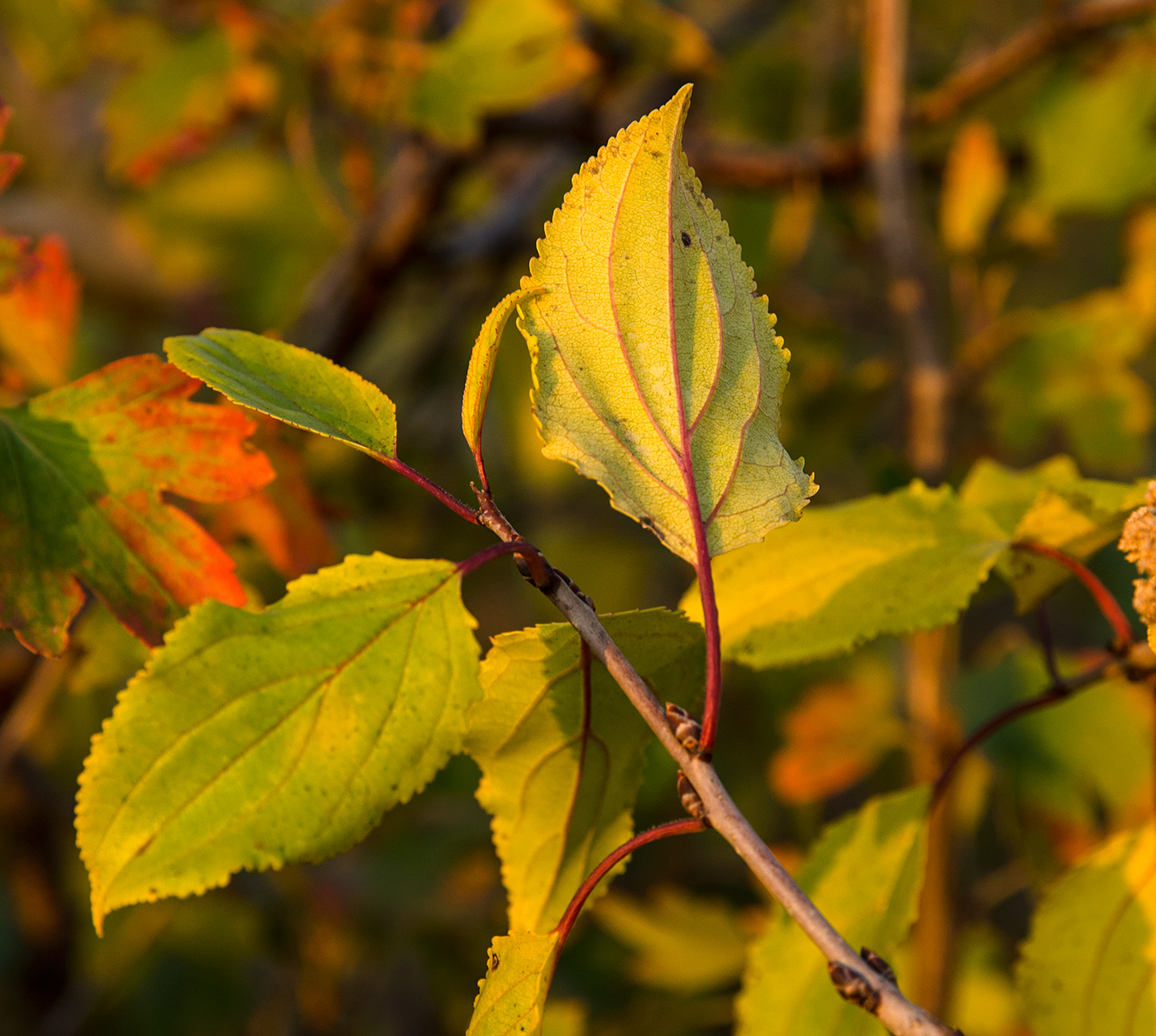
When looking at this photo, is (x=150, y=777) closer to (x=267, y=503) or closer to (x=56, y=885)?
(x=267, y=503)

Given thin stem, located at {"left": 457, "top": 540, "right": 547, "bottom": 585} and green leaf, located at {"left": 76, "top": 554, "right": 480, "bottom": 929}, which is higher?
thin stem, located at {"left": 457, "top": 540, "right": 547, "bottom": 585}

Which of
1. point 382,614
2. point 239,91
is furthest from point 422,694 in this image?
point 239,91

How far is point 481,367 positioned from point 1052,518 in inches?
8.1

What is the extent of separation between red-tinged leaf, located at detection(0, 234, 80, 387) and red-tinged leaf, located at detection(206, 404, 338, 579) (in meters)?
0.13

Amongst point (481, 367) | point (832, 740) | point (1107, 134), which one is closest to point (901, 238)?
point (1107, 134)

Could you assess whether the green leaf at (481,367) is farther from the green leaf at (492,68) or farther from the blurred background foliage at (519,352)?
the green leaf at (492,68)

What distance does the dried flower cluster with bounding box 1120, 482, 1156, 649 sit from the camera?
254 mm

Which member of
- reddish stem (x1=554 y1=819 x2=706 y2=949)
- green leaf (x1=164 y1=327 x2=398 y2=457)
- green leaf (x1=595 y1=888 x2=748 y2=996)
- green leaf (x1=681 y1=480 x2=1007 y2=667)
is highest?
green leaf (x1=164 y1=327 x2=398 y2=457)

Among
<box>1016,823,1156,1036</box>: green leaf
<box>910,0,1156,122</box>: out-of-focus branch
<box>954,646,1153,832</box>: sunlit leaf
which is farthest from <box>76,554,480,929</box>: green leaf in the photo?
<box>910,0,1156,122</box>: out-of-focus branch

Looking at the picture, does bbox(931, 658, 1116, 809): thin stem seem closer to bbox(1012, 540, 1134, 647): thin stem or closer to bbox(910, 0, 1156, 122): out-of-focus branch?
bbox(1012, 540, 1134, 647): thin stem

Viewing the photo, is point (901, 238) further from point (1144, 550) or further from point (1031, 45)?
point (1144, 550)

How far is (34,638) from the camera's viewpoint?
30cm

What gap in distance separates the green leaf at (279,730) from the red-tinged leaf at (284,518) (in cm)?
15

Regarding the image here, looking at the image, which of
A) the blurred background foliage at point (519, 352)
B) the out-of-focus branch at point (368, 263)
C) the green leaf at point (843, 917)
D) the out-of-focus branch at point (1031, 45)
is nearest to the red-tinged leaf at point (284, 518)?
the blurred background foliage at point (519, 352)
